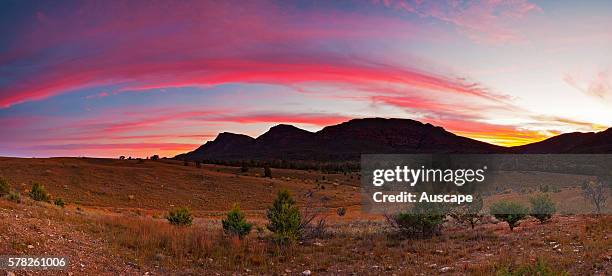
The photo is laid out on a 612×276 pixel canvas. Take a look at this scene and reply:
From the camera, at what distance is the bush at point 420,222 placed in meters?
15.6

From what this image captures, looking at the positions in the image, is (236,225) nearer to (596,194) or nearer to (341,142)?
(596,194)

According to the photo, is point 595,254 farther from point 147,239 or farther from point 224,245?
point 147,239

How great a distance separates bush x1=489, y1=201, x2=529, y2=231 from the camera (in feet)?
53.4

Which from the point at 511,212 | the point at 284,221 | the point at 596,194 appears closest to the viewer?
the point at 284,221

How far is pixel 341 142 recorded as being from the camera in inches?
6270

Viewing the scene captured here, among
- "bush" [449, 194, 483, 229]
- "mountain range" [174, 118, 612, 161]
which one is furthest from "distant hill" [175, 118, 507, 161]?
"bush" [449, 194, 483, 229]

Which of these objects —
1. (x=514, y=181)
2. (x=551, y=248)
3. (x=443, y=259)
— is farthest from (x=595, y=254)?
(x=514, y=181)

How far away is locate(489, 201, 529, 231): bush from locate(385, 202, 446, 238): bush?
2595 mm

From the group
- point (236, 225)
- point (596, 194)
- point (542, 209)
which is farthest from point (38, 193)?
point (596, 194)

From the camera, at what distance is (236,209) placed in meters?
15.3

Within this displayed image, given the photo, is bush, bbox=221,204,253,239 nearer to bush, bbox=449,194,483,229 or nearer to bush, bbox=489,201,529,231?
bush, bbox=449,194,483,229

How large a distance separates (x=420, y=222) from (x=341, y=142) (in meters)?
144

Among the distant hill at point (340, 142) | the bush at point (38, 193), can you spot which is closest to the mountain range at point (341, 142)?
the distant hill at point (340, 142)

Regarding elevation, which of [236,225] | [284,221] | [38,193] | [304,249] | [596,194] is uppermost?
[596,194]
